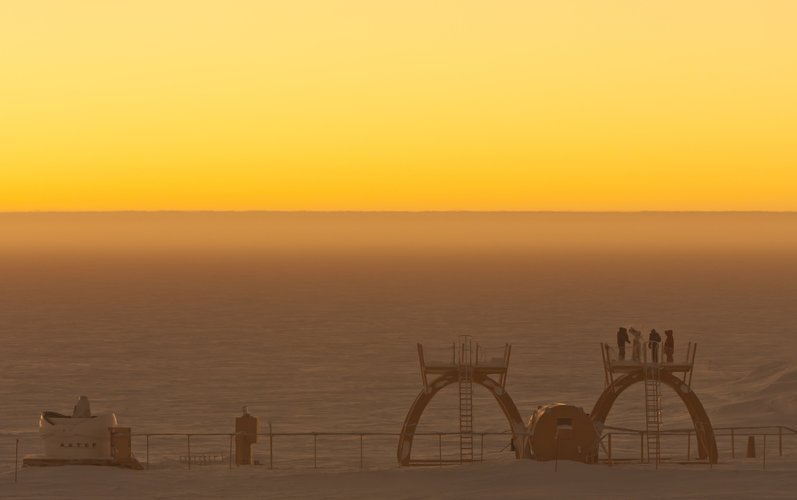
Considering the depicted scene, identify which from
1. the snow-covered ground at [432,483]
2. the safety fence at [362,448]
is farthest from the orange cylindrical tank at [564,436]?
the safety fence at [362,448]

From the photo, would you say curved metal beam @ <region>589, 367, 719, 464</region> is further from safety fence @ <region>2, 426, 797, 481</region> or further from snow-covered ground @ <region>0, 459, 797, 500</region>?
snow-covered ground @ <region>0, 459, 797, 500</region>

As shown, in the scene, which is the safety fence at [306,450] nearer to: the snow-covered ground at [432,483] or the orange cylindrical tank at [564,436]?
the orange cylindrical tank at [564,436]

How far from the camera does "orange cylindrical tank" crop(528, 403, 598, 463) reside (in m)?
51.8

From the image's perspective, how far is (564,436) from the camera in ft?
170

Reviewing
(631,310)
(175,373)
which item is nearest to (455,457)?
(175,373)

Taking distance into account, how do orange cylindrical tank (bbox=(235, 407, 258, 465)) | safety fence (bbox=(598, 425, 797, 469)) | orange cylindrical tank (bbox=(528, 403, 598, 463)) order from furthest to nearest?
safety fence (bbox=(598, 425, 797, 469)) → orange cylindrical tank (bbox=(235, 407, 258, 465)) → orange cylindrical tank (bbox=(528, 403, 598, 463))

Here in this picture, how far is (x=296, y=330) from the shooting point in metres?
150

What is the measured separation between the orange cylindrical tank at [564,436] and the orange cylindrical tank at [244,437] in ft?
32.8

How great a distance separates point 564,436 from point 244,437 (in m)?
11.3

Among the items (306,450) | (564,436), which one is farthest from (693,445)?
(306,450)

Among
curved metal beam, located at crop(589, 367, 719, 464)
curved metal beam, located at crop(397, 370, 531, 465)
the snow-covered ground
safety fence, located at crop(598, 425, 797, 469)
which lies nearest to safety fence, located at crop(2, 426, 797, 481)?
safety fence, located at crop(598, 425, 797, 469)

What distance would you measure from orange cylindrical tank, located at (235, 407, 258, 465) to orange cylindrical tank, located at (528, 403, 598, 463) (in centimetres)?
1001

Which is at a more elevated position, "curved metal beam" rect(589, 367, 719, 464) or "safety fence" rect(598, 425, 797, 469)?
"curved metal beam" rect(589, 367, 719, 464)

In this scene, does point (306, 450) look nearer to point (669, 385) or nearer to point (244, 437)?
point (244, 437)
